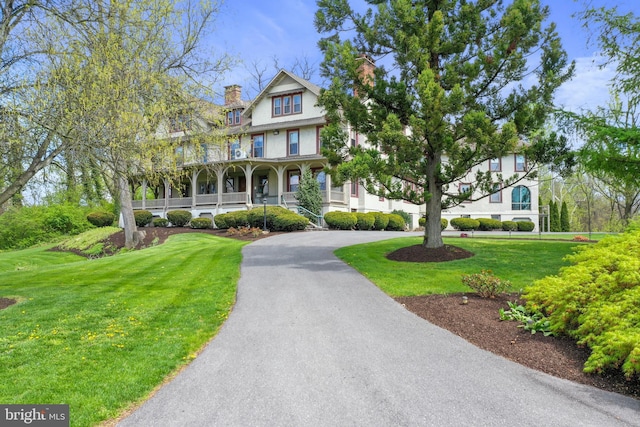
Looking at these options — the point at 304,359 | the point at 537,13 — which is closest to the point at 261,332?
the point at 304,359

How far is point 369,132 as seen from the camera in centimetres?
1320

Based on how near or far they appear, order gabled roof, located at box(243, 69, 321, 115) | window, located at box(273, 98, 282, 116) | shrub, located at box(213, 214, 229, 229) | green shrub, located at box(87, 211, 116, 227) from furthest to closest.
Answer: green shrub, located at box(87, 211, 116, 227) → window, located at box(273, 98, 282, 116) → gabled roof, located at box(243, 69, 321, 115) → shrub, located at box(213, 214, 229, 229)

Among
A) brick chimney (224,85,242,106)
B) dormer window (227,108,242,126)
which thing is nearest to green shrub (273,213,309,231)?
→ dormer window (227,108,242,126)

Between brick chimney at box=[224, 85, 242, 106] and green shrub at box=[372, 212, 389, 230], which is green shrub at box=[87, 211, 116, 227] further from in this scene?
green shrub at box=[372, 212, 389, 230]

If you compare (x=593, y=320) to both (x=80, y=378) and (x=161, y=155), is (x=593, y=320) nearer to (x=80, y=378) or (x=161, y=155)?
(x=80, y=378)

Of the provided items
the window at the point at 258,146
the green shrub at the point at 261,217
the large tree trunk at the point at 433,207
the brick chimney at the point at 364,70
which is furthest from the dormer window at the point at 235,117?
the large tree trunk at the point at 433,207

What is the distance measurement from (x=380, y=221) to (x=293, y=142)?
8157mm

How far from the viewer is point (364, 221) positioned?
86.1ft

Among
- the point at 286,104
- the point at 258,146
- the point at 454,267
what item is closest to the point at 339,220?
the point at 258,146

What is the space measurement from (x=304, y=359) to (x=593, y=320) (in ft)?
12.1

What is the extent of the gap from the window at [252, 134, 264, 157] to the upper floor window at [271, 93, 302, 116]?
2.03 metres

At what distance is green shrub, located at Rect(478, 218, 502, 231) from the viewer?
33.8 m

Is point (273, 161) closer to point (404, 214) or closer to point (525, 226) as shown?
point (404, 214)

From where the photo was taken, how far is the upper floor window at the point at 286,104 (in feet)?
95.3
